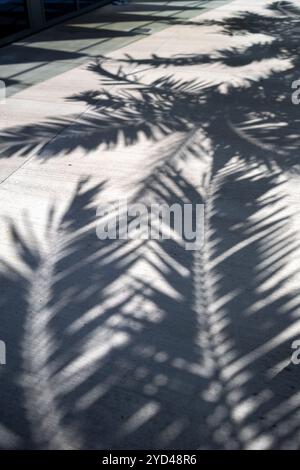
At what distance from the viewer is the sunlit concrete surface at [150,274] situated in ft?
8.02

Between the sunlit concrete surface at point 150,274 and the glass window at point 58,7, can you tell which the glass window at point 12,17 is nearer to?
the glass window at point 58,7

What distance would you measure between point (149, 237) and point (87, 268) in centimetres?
56

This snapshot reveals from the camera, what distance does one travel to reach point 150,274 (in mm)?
3328

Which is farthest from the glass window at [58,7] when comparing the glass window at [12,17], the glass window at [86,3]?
the glass window at [12,17]

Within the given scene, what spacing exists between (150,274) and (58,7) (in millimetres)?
9342

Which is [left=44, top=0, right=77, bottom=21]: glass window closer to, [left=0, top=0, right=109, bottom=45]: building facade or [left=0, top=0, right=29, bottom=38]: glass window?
[left=0, top=0, right=109, bottom=45]: building facade

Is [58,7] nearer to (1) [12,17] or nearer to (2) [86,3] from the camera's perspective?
(2) [86,3]

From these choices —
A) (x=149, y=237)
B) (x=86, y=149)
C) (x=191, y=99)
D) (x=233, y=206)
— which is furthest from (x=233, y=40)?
(x=149, y=237)

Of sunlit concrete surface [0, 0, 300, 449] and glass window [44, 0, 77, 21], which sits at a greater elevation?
glass window [44, 0, 77, 21]

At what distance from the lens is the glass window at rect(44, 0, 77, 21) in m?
10.4

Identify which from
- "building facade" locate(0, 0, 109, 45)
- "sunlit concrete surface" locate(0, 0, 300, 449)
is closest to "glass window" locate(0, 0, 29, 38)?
"building facade" locate(0, 0, 109, 45)

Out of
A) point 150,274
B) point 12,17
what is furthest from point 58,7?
point 150,274

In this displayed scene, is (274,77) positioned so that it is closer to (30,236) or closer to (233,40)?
(233,40)
